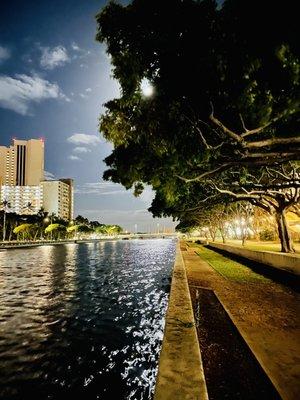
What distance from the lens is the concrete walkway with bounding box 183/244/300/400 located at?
5633 mm

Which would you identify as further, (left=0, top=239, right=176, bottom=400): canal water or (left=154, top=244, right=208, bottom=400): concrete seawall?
(left=0, top=239, right=176, bottom=400): canal water

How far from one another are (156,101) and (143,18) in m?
2.32

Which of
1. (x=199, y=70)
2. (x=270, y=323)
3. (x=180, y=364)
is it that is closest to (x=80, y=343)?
(x=270, y=323)

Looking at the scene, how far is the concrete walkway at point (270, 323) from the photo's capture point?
563cm

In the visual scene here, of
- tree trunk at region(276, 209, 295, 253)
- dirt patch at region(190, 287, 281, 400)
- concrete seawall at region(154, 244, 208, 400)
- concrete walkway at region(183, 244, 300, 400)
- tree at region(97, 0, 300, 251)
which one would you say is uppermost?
tree at region(97, 0, 300, 251)

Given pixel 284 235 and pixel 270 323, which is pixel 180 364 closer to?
pixel 270 323

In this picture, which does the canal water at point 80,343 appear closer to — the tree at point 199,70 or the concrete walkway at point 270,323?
the concrete walkway at point 270,323

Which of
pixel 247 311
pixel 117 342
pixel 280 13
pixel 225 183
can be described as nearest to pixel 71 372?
pixel 117 342

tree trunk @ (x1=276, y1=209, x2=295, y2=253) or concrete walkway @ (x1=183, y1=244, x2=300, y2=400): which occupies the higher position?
tree trunk @ (x1=276, y1=209, x2=295, y2=253)

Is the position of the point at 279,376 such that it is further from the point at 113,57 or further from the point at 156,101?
the point at 113,57

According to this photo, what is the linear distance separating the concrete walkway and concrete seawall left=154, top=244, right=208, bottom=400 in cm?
127

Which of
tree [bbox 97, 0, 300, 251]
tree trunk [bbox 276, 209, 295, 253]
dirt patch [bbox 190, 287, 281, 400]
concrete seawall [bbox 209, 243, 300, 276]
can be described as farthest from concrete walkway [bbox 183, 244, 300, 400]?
tree trunk [bbox 276, 209, 295, 253]

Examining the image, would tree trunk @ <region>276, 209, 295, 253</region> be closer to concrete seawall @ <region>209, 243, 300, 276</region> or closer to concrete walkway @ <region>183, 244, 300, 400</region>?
concrete seawall @ <region>209, 243, 300, 276</region>

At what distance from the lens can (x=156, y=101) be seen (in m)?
10.2
